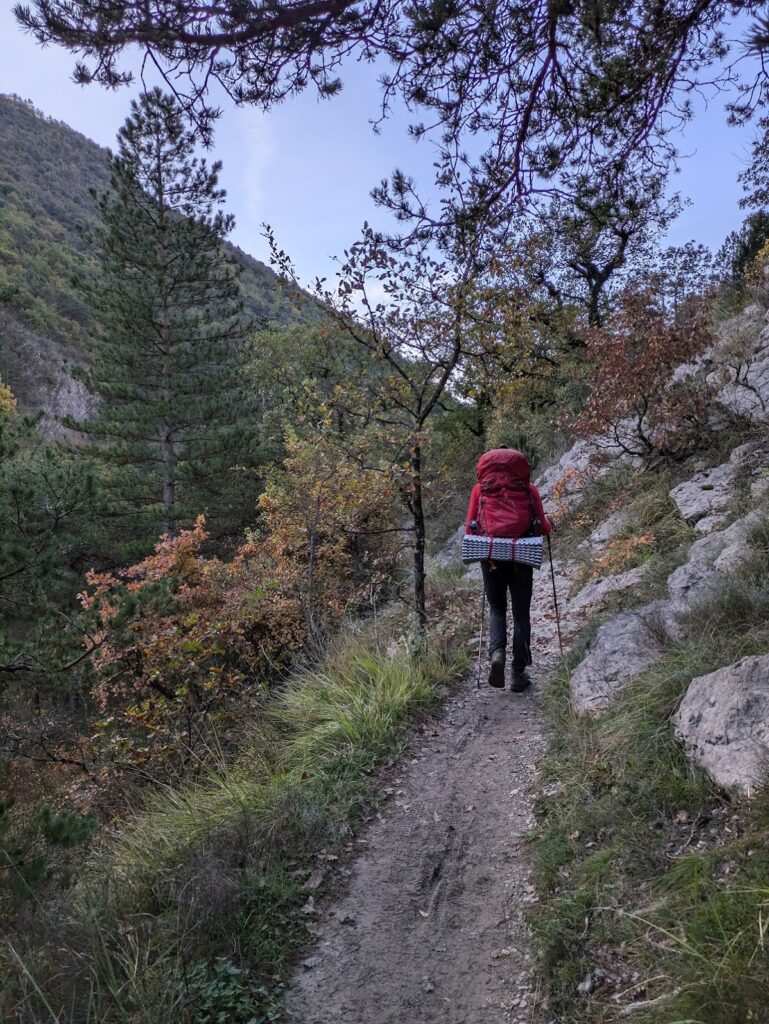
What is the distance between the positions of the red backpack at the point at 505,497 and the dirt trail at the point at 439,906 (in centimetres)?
156

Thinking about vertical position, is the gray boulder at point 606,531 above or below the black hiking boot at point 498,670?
above

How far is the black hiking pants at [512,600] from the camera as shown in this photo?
5109 millimetres

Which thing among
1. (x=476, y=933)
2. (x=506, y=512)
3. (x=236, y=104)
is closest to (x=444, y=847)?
(x=476, y=933)

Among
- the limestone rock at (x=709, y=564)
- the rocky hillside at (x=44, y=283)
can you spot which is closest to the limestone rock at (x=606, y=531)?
the limestone rock at (x=709, y=564)

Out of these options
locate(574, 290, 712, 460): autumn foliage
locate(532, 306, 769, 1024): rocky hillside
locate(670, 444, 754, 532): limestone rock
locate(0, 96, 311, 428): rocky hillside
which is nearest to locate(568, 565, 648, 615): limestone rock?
locate(532, 306, 769, 1024): rocky hillside

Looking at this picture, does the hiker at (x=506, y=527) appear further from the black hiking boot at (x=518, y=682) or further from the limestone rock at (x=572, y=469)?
the limestone rock at (x=572, y=469)

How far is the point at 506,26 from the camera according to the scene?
3.69m

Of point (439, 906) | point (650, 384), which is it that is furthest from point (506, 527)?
point (650, 384)

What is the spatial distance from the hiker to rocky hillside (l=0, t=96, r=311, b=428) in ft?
59.5

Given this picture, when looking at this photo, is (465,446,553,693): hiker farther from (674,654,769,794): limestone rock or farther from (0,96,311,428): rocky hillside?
(0,96,311,428): rocky hillside

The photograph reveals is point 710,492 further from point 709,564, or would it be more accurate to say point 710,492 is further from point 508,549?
point 508,549

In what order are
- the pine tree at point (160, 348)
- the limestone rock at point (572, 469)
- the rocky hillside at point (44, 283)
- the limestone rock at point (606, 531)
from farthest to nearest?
the rocky hillside at point (44, 283) → the pine tree at point (160, 348) → the limestone rock at point (572, 469) → the limestone rock at point (606, 531)

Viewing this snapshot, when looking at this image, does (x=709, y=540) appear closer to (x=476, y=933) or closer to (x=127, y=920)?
(x=476, y=933)

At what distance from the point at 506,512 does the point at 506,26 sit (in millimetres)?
3176
